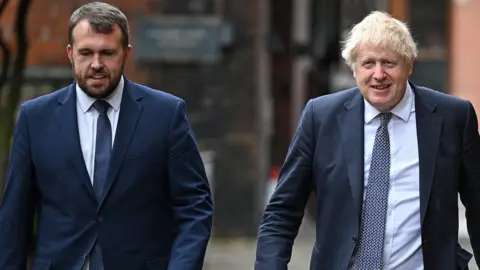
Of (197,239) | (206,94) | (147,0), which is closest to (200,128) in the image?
(206,94)

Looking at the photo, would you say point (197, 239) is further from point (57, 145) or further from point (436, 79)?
point (436, 79)

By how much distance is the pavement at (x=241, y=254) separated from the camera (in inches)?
541

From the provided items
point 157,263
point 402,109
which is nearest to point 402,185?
point 402,109

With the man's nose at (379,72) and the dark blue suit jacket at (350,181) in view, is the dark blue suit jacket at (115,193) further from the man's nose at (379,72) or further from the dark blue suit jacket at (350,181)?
the man's nose at (379,72)

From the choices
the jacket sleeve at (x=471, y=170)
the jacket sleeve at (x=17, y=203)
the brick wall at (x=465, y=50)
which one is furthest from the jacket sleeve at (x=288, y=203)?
the brick wall at (x=465, y=50)

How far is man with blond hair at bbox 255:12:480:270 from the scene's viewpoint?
514 cm

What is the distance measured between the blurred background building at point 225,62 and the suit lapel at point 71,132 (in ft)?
30.6

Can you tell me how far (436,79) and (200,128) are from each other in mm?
3293

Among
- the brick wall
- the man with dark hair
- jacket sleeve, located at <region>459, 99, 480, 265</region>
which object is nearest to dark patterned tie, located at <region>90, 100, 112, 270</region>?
the man with dark hair

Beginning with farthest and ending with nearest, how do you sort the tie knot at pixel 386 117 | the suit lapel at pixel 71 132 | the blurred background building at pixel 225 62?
the blurred background building at pixel 225 62
the tie knot at pixel 386 117
the suit lapel at pixel 71 132

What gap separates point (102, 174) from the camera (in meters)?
5.21

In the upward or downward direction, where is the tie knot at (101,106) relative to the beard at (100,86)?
downward

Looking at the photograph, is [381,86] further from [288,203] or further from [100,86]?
[100,86]

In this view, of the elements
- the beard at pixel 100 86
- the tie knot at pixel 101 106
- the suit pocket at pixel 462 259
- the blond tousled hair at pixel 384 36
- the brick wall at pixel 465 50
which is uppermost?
the blond tousled hair at pixel 384 36
